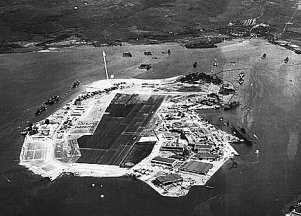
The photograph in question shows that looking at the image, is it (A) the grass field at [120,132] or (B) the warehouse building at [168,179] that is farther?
(A) the grass field at [120,132]

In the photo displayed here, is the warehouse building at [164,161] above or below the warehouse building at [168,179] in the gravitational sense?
above

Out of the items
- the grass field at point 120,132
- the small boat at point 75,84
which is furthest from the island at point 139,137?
the small boat at point 75,84

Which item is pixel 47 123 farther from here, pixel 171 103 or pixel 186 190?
pixel 186 190

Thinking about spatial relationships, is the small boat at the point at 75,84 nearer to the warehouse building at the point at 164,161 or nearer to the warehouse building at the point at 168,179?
the warehouse building at the point at 164,161

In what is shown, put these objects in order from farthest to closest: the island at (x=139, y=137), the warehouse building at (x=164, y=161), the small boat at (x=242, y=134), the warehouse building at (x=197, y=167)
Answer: the small boat at (x=242, y=134) < the warehouse building at (x=164, y=161) < the island at (x=139, y=137) < the warehouse building at (x=197, y=167)

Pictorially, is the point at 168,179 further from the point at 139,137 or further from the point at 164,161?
the point at 139,137

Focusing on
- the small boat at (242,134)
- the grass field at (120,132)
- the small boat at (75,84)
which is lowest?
the grass field at (120,132)

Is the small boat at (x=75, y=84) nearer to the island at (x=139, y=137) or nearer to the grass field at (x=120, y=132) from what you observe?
the island at (x=139, y=137)

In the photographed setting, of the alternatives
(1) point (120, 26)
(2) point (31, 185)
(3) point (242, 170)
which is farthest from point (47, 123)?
(1) point (120, 26)

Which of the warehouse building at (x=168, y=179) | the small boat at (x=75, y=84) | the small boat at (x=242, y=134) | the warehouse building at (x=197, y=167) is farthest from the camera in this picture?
the small boat at (x=75, y=84)

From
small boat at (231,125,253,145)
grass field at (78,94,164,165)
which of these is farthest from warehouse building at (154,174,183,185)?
small boat at (231,125,253,145)
